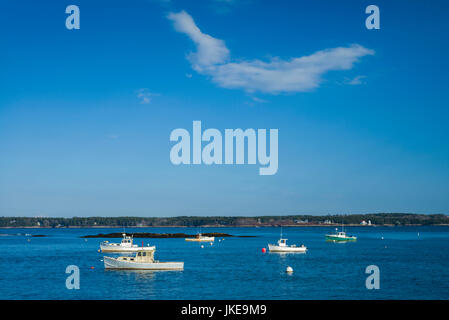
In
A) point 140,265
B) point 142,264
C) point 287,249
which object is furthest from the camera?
point 287,249

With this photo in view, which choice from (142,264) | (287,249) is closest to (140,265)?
(142,264)

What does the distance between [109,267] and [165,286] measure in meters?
20.3

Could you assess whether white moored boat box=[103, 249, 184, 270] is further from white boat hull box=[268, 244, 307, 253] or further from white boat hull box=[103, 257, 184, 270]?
white boat hull box=[268, 244, 307, 253]

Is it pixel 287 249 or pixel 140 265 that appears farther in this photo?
pixel 287 249

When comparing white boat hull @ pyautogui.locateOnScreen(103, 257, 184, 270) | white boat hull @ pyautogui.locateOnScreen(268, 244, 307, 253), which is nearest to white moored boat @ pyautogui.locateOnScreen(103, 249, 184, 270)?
white boat hull @ pyautogui.locateOnScreen(103, 257, 184, 270)

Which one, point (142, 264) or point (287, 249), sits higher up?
point (142, 264)

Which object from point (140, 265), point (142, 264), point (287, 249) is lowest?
point (287, 249)

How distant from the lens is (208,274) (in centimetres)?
7112

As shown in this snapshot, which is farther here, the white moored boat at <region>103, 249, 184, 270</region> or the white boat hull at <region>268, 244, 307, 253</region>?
the white boat hull at <region>268, 244, 307, 253</region>

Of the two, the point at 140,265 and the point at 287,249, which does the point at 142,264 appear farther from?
the point at 287,249
